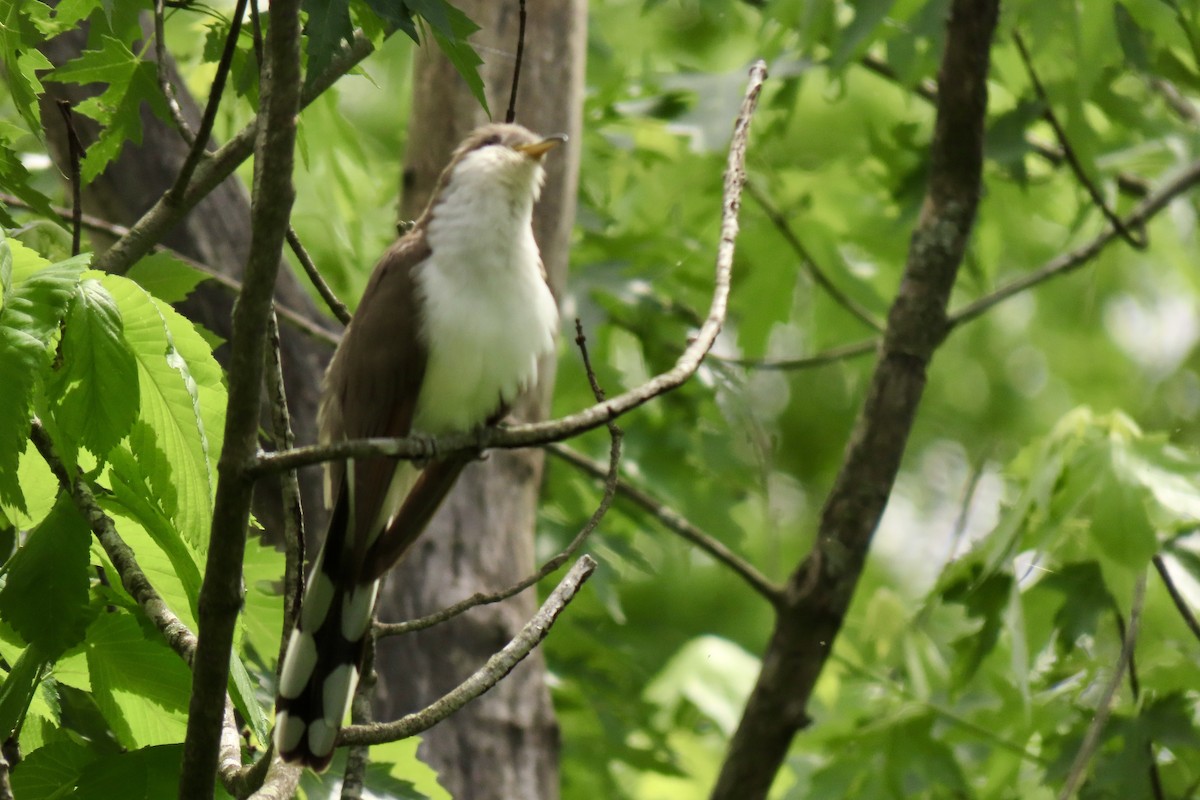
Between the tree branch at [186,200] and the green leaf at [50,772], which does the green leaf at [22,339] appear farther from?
the tree branch at [186,200]

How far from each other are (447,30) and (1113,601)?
2.53 meters

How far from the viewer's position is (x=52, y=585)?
187 centimetres

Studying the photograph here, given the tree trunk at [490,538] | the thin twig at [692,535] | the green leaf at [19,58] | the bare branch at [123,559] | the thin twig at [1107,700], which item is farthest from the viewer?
the thin twig at [692,535]

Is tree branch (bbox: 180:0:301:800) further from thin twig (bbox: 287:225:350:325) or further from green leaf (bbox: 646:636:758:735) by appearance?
green leaf (bbox: 646:636:758:735)

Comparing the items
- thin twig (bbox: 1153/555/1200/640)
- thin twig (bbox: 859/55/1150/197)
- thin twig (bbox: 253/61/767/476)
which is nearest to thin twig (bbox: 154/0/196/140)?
thin twig (bbox: 253/61/767/476)

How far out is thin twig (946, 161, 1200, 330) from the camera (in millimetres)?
4168

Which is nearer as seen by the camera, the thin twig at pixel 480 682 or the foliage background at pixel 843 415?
the thin twig at pixel 480 682

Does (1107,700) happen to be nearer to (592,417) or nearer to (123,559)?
(592,417)

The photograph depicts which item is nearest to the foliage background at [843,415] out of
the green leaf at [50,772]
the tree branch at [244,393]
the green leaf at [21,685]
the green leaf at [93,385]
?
the green leaf at [50,772]

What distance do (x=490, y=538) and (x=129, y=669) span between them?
6.52 ft

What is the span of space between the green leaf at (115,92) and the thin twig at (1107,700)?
2.66 metres

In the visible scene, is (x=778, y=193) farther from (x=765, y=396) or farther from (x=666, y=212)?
(x=765, y=396)

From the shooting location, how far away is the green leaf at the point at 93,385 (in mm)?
1734

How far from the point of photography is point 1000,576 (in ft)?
12.2
